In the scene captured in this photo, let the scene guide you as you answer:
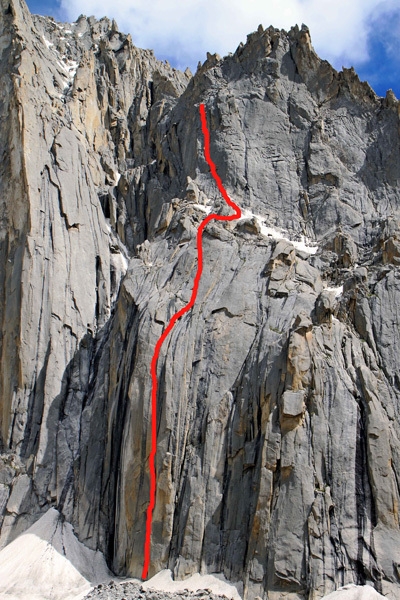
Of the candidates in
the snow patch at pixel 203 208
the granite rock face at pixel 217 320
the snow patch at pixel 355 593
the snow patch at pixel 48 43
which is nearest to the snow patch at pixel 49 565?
the granite rock face at pixel 217 320

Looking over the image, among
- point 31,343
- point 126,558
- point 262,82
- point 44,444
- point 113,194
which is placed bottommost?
point 126,558

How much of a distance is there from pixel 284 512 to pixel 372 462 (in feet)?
11.8

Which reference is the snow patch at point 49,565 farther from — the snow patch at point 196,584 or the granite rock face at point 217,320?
the snow patch at point 196,584

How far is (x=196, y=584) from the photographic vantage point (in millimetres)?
25438

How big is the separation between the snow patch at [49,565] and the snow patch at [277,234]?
16496 millimetres

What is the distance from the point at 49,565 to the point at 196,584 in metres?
6.22

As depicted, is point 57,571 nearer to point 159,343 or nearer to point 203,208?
point 159,343

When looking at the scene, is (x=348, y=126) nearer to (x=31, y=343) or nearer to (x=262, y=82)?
(x=262, y=82)

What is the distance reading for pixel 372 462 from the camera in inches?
1010

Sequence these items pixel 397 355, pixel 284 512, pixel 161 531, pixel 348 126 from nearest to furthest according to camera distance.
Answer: pixel 284 512 < pixel 161 531 < pixel 397 355 < pixel 348 126

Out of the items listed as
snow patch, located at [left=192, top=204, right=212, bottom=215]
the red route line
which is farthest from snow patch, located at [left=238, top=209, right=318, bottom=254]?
snow patch, located at [left=192, top=204, right=212, bottom=215]

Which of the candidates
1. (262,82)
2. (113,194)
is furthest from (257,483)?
(262,82)

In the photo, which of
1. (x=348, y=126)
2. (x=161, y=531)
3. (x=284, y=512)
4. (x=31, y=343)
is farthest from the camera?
(x=348, y=126)

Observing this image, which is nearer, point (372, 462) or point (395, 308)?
point (372, 462)
